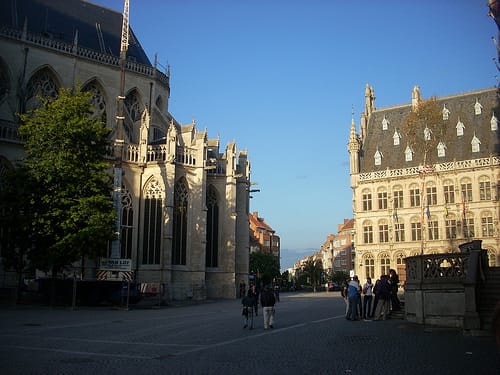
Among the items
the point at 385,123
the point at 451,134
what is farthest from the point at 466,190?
the point at 385,123

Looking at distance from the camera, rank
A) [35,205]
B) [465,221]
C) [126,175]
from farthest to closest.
Result: 1. [465,221]
2. [126,175]
3. [35,205]

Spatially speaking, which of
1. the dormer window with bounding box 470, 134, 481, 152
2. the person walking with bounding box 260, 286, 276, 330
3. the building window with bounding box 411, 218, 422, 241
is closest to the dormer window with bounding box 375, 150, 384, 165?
the building window with bounding box 411, 218, 422, 241

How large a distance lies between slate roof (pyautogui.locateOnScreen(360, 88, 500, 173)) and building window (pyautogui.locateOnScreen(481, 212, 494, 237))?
21.3 ft

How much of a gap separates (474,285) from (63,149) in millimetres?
22699

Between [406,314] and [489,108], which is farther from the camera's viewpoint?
[489,108]

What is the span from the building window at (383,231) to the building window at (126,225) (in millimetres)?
28847

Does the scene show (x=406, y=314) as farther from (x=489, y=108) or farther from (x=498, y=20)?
(x=489, y=108)

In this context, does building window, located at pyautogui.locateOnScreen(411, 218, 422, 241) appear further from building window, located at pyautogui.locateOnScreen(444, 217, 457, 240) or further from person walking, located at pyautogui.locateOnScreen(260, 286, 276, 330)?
person walking, located at pyautogui.locateOnScreen(260, 286, 276, 330)

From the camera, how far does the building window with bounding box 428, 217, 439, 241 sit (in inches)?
2181

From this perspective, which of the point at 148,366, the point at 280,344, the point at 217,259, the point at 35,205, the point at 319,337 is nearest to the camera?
the point at 148,366

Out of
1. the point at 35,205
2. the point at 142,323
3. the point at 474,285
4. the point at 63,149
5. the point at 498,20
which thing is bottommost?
the point at 142,323

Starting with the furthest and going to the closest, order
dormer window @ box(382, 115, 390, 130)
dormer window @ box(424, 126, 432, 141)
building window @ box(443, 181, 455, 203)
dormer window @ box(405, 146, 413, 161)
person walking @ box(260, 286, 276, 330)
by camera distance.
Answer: dormer window @ box(382, 115, 390, 130) < dormer window @ box(405, 146, 413, 161) < building window @ box(443, 181, 455, 203) < dormer window @ box(424, 126, 432, 141) < person walking @ box(260, 286, 276, 330)

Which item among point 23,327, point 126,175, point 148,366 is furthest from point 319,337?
point 126,175

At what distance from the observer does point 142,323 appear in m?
20.3
